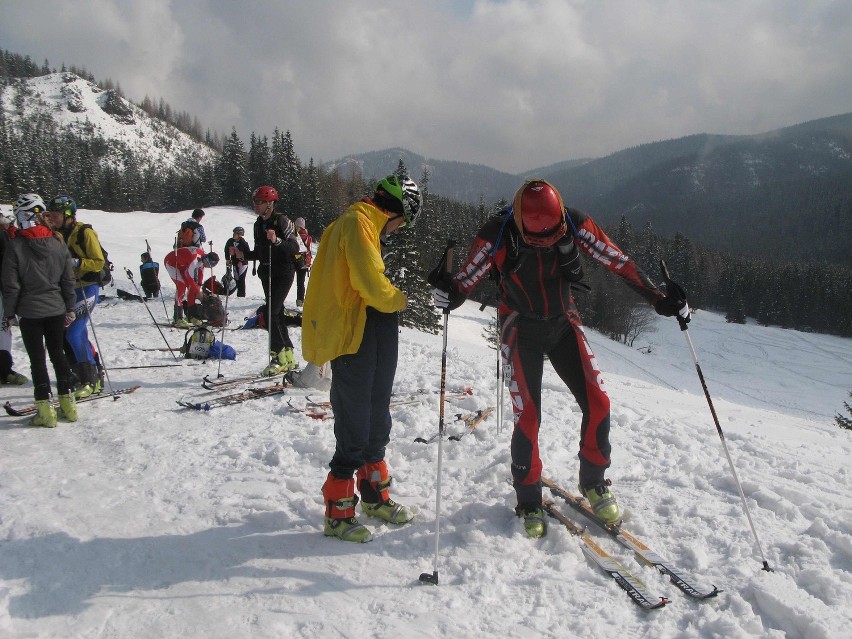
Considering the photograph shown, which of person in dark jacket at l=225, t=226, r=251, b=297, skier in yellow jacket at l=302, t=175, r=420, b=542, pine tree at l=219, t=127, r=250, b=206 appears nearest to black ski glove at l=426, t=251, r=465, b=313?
skier in yellow jacket at l=302, t=175, r=420, b=542

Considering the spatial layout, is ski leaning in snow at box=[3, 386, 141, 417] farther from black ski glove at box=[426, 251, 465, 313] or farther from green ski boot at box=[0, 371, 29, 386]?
black ski glove at box=[426, 251, 465, 313]

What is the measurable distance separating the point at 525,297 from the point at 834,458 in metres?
4.29

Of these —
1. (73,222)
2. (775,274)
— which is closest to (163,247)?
(73,222)

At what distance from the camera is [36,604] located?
2736mm

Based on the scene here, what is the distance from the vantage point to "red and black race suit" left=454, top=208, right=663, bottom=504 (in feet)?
Result: 12.4

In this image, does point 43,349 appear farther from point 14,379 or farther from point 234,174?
point 234,174

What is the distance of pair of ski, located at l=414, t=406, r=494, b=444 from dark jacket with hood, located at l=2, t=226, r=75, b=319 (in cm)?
442

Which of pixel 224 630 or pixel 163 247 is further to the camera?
pixel 163 247

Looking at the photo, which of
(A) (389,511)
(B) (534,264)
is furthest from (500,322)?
(A) (389,511)

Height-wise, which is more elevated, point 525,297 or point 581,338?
point 525,297

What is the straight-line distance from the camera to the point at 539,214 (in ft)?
11.4

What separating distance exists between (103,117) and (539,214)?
730ft

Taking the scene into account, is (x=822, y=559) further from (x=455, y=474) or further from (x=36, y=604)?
(x=36, y=604)

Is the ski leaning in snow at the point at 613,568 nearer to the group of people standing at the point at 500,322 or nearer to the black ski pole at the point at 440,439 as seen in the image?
the group of people standing at the point at 500,322
